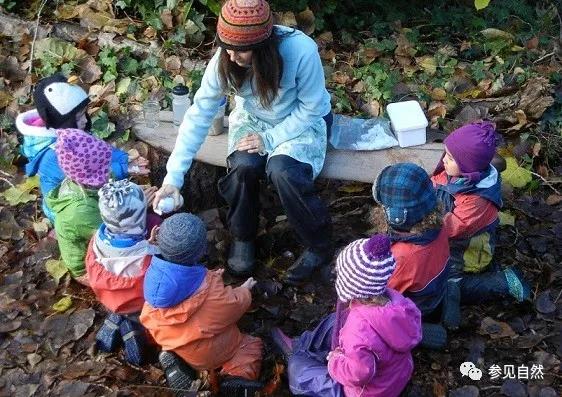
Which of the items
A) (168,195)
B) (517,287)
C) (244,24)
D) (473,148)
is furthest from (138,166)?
(517,287)

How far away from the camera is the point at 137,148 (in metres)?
4.67

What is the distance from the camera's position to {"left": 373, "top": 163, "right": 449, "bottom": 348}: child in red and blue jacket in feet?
11.1

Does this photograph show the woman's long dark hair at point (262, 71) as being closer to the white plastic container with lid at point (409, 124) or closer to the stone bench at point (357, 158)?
the stone bench at point (357, 158)

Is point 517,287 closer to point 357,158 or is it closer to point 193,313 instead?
point 357,158

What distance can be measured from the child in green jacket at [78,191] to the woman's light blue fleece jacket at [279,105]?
416 mm

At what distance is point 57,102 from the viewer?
155 inches

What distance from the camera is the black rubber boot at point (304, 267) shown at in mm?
4238

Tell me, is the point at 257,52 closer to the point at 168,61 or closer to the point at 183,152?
the point at 183,152

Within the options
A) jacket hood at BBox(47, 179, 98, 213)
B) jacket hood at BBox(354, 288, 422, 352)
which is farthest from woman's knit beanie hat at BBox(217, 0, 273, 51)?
jacket hood at BBox(354, 288, 422, 352)

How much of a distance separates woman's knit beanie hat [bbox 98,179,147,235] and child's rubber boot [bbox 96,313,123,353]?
0.53 meters

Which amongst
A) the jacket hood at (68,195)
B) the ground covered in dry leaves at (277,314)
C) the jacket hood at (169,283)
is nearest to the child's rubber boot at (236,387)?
the ground covered in dry leaves at (277,314)

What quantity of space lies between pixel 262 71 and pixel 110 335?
1.64m

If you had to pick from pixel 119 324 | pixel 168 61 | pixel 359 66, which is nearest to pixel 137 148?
pixel 168 61

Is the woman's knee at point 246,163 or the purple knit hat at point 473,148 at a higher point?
the purple knit hat at point 473,148
